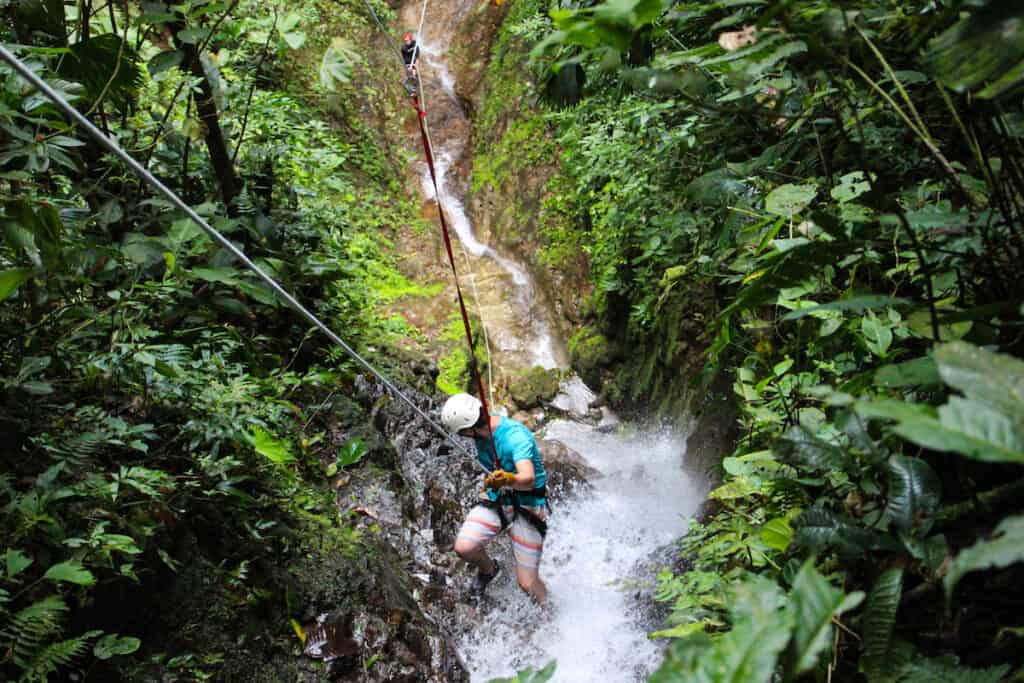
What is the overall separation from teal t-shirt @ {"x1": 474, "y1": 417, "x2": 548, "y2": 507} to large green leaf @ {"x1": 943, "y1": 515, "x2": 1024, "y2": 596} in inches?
146

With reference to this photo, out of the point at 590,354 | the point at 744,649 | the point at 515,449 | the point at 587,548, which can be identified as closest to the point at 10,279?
the point at 744,649

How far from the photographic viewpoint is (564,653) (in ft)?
15.0

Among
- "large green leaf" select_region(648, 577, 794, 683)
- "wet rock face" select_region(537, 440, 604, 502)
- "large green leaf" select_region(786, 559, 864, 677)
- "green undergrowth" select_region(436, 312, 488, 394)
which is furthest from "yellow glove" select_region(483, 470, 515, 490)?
"green undergrowth" select_region(436, 312, 488, 394)

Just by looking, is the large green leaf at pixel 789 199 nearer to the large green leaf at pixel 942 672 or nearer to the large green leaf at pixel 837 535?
the large green leaf at pixel 837 535

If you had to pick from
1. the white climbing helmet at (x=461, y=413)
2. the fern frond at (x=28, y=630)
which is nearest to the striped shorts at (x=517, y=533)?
the white climbing helmet at (x=461, y=413)

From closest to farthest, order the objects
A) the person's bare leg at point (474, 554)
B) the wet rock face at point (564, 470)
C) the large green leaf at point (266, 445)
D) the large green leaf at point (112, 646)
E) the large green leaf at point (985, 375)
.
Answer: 1. the large green leaf at point (985, 375)
2. the large green leaf at point (112, 646)
3. the large green leaf at point (266, 445)
4. the person's bare leg at point (474, 554)
5. the wet rock face at point (564, 470)

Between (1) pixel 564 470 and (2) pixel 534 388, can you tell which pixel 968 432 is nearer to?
(1) pixel 564 470

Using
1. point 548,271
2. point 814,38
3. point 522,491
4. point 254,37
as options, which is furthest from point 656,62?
point 548,271

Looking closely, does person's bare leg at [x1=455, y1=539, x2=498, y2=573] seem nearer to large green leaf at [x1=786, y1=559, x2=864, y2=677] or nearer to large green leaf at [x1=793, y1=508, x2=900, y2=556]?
large green leaf at [x1=793, y1=508, x2=900, y2=556]

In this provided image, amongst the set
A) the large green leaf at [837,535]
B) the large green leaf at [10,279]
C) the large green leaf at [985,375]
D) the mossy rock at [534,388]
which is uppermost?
the large green leaf at [10,279]

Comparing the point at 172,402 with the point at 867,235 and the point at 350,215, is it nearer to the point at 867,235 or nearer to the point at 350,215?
the point at 867,235

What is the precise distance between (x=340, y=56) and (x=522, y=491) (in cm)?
301

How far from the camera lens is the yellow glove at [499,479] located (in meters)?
4.19

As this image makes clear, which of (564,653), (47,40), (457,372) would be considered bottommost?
(564,653)
